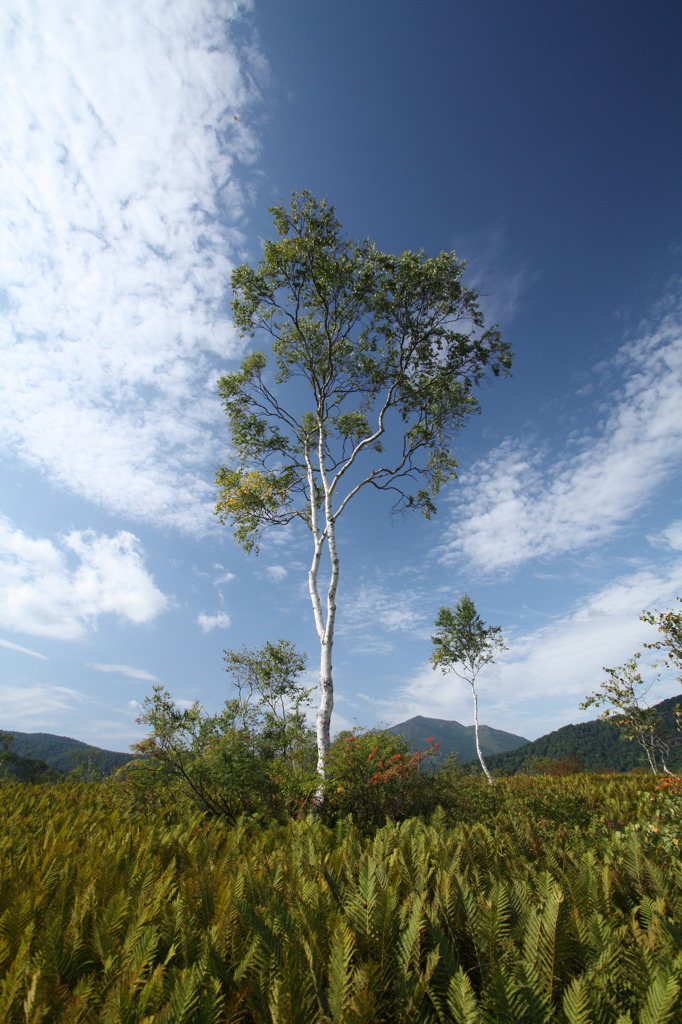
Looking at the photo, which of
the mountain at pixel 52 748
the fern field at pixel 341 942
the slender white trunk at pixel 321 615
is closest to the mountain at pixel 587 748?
the slender white trunk at pixel 321 615

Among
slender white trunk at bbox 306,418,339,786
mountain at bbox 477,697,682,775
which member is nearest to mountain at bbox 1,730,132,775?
mountain at bbox 477,697,682,775

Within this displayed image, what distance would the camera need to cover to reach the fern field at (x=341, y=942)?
1.15 m

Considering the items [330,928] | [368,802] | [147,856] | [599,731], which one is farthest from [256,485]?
[599,731]

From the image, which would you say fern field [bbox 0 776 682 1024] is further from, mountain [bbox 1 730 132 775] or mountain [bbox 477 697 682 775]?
mountain [bbox 1 730 132 775]

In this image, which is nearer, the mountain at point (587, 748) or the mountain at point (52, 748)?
the mountain at point (587, 748)

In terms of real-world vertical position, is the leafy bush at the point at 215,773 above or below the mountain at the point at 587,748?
below

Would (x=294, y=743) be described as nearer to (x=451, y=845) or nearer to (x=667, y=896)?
(x=451, y=845)

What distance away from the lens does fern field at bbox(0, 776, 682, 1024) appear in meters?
1.15

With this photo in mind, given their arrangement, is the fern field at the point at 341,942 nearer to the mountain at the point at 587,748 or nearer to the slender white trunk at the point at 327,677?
the slender white trunk at the point at 327,677

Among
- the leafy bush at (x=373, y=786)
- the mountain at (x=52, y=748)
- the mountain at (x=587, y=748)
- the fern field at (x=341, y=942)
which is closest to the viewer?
the fern field at (x=341, y=942)

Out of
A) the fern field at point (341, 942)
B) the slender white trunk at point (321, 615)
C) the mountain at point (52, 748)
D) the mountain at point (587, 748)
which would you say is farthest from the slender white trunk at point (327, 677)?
the mountain at point (52, 748)

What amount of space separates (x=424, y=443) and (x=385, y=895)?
38.6 ft

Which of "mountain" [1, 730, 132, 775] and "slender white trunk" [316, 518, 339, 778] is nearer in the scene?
"slender white trunk" [316, 518, 339, 778]

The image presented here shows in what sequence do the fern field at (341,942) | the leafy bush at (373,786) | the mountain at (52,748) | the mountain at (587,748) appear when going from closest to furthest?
1. the fern field at (341,942)
2. the leafy bush at (373,786)
3. the mountain at (587,748)
4. the mountain at (52,748)
